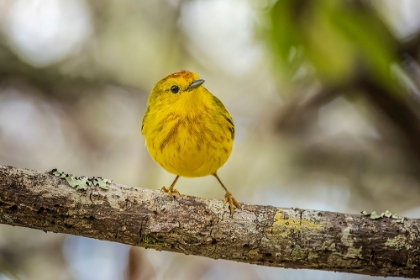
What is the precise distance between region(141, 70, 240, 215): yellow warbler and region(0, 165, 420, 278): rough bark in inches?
21.3

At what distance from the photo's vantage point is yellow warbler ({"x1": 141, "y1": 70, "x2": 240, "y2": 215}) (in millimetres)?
3311

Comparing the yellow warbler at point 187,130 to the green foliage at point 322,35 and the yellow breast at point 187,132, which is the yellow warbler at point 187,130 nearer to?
the yellow breast at point 187,132

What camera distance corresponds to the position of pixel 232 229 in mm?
2666

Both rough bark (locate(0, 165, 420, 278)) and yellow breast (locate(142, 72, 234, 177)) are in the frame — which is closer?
rough bark (locate(0, 165, 420, 278))

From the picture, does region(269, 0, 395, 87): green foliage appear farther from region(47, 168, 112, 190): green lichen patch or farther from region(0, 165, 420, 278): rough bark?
region(47, 168, 112, 190): green lichen patch

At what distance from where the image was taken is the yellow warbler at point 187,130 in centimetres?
331

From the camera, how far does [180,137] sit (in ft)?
10.9

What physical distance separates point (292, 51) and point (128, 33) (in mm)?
3597

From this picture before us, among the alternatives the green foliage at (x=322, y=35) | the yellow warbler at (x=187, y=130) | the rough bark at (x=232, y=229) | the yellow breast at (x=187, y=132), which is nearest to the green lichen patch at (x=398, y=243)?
the rough bark at (x=232, y=229)

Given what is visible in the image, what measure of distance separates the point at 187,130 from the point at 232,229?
93 centimetres

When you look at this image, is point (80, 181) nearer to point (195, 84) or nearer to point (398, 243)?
point (195, 84)

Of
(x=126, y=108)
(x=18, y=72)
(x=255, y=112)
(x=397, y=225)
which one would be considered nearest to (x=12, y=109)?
(x=18, y=72)

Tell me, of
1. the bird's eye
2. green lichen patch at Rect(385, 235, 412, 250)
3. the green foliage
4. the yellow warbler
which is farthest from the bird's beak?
green lichen patch at Rect(385, 235, 412, 250)

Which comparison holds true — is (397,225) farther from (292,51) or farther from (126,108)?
(126,108)
